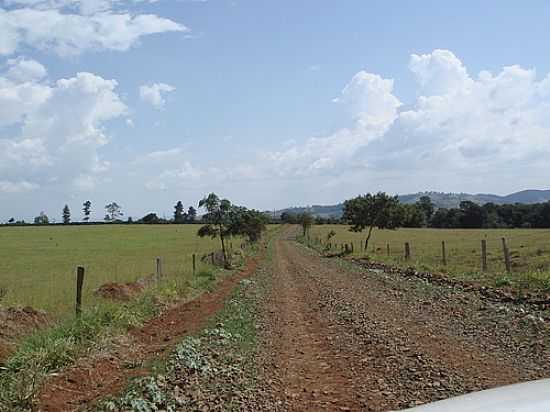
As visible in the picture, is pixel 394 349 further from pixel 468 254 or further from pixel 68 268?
pixel 468 254

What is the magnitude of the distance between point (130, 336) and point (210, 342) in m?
1.89

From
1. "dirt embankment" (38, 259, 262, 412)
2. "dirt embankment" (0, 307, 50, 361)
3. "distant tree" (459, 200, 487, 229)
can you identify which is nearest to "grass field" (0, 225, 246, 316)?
"dirt embankment" (0, 307, 50, 361)

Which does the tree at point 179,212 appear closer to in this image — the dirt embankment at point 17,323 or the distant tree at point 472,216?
the distant tree at point 472,216

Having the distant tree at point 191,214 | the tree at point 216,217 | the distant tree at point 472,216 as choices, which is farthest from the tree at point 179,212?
the tree at point 216,217

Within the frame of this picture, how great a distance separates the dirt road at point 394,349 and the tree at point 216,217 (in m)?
18.6

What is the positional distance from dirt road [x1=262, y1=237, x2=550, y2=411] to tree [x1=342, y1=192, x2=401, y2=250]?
113 feet

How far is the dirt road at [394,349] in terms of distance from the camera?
7098mm

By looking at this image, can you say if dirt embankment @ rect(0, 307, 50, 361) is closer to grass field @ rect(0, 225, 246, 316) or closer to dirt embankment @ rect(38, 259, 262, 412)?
grass field @ rect(0, 225, 246, 316)

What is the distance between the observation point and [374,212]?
50969 millimetres

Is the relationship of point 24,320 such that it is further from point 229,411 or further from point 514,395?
point 514,395

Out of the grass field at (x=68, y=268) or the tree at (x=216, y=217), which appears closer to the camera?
the grass field at (x=68, y=268)

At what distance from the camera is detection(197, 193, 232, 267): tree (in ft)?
113

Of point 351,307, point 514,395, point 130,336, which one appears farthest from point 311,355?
point 514,395

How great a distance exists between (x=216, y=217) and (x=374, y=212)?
65.8 ft
